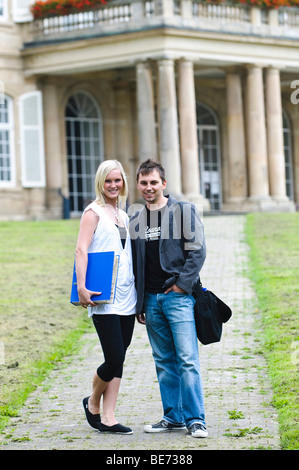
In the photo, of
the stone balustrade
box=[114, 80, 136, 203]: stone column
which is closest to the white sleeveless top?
the stone balustrade

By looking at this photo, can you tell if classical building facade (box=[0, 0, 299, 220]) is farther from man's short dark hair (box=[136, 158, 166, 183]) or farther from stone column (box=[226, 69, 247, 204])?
man's short dark hair (box=[136, 158, 166, 183])

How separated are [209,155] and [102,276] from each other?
26.8 meters

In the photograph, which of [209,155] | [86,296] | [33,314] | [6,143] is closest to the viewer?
[86,296]

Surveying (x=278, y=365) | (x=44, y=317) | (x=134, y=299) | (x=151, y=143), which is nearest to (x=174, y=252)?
(x=134, y=299)

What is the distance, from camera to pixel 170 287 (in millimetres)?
6660

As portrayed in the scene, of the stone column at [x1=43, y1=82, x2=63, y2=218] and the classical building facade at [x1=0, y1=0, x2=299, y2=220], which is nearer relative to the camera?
the classical building facade at [x1=0, y1=0, x2=299, y2=220]

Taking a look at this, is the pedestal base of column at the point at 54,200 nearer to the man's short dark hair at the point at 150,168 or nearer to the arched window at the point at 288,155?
the arched window at the point at 288,155

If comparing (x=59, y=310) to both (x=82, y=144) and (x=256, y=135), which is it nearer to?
(x=256, y=135)

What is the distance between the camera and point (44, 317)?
38.6 ft

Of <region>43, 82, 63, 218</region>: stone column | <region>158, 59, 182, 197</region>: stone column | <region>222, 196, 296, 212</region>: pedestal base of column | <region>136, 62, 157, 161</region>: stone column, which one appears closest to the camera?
<region>158, 59, 182, 197</region>: stone column

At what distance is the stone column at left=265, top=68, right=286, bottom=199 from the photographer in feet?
96.9

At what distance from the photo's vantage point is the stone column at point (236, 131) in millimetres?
29562

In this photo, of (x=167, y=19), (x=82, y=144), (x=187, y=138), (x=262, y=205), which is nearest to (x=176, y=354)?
(x=187, y=138)

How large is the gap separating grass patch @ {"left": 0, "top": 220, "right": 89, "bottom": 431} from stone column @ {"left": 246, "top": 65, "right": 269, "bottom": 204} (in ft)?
33.6
